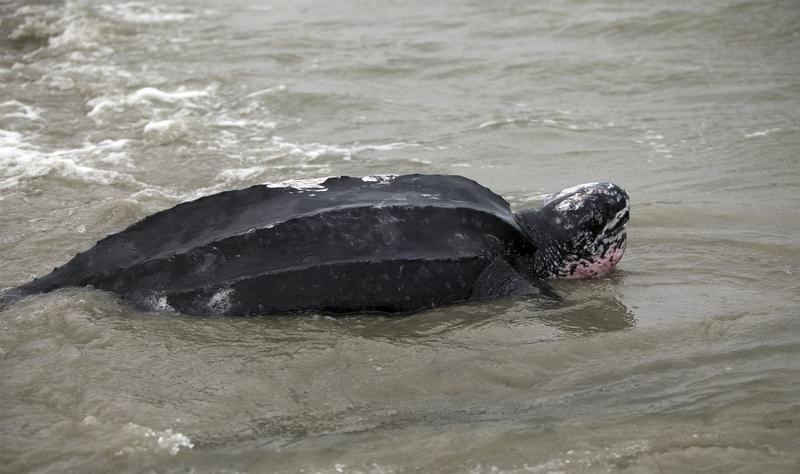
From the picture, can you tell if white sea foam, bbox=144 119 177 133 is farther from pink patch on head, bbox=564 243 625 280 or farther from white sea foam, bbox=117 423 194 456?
white sea foam, bbox=117 423 194 456

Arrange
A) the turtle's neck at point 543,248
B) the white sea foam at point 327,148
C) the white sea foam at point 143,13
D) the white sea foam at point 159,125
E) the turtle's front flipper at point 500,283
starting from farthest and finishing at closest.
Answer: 1. the white sea foam at point 143,13
2. the white sea foam at point 159,125
3. the white sea foam at point 327,148
4. the turtle's neck at point 543,248
5. the turtle's front flipper at point 500,283

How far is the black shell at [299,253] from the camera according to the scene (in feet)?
11.6

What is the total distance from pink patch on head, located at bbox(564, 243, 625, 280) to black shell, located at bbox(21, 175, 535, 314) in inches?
21.7

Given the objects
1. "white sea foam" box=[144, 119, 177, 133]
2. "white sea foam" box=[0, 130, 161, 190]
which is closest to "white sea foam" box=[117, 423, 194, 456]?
"white sea foam" box=[0, 130, 161, 190]

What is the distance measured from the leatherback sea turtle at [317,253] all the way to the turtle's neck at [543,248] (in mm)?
114

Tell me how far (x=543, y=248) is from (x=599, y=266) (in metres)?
0.30

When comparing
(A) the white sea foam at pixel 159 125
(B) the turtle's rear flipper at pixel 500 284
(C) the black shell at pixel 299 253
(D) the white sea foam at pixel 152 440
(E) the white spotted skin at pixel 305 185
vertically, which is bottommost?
(D) the white sea foam at pixel 152 440

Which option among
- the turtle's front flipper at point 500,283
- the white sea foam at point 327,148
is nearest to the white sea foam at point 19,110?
the white sea foam at point 327,148

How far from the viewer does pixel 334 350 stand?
3.37 meters

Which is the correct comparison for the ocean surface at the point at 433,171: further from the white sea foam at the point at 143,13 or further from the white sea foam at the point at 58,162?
the white sea foam at the point at 143,13

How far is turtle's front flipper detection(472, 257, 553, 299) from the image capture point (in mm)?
3775

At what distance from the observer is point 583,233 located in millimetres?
4148

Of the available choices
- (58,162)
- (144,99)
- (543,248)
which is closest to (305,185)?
(543,248)

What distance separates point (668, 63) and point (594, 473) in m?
6.23
